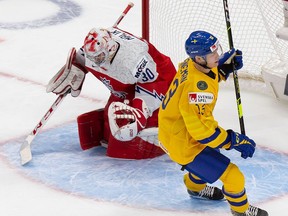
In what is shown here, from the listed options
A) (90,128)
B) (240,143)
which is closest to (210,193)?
(240,143)

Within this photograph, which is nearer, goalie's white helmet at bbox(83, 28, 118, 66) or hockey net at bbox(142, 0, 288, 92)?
goalie's white helmet at bbox(83, 28, 118, 66)

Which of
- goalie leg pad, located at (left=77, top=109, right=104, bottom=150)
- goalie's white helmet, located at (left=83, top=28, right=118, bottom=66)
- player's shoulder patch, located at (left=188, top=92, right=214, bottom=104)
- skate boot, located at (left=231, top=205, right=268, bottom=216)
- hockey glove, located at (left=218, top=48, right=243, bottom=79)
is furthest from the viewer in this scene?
goalie leg pad, located at (left=77, top=109, right=104, bottom=150)

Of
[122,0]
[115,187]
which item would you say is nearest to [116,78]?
[115,187]

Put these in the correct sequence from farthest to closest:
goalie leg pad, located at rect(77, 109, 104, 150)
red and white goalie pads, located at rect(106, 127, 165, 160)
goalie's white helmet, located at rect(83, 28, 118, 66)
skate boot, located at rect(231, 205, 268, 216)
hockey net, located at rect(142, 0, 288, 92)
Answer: hockey net, located at rect(142, 0, 288, 92) → goalie leg pad, located at rect(77, 109, 104, 150) → red and white goalie pads, located at rect(106, 127, 165, 160) → goalie's white helmet, located at rect(83, 28, 118, 66) → skate boot, located at rect(231, 205, 268, 216)

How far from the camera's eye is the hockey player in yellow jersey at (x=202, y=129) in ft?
9.67

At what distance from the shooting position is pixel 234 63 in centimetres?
331

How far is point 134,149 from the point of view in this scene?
377 centimetres

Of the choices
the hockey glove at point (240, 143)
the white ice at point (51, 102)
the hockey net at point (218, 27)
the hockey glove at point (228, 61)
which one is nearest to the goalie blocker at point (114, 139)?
the white ice at point (51, 102)

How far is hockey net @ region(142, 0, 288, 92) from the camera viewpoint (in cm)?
445

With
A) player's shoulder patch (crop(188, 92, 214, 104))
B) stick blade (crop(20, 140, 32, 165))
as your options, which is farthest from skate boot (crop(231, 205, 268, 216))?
stick blade (crop(20, 140, 32, 165))

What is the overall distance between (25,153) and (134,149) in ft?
1.63

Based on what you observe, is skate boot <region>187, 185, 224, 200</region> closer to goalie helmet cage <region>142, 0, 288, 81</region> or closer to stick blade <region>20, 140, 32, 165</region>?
stick blade <region>20, 140, 32, 165</region>

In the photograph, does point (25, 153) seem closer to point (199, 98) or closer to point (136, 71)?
point (136, 71)

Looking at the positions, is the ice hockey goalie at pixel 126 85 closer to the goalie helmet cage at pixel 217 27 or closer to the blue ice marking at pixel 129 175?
the blue ice marking at pixel 129 175
